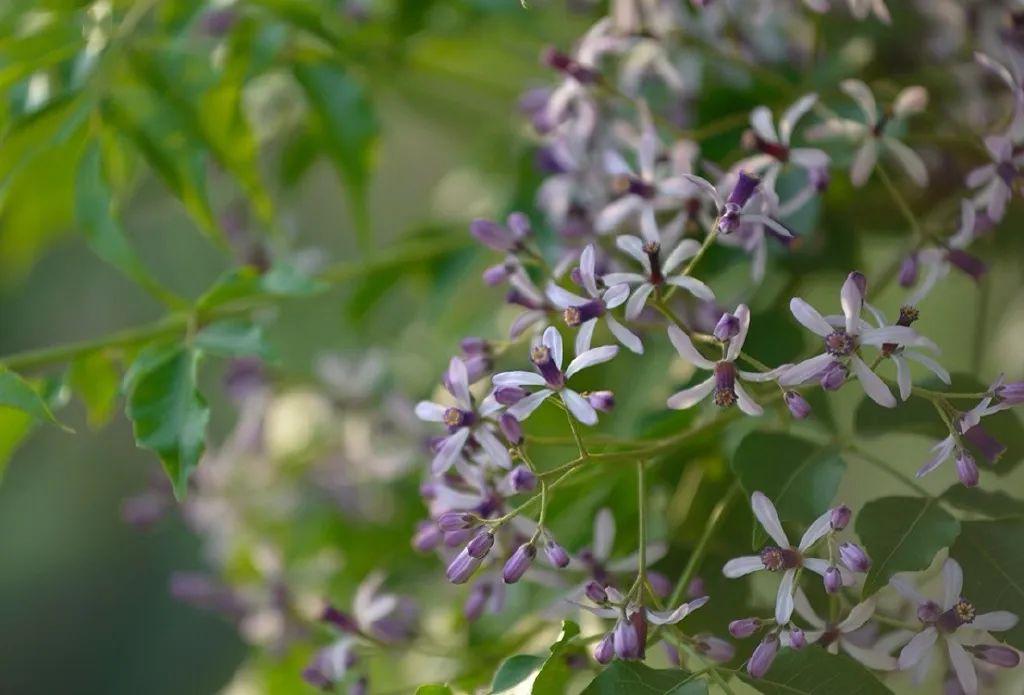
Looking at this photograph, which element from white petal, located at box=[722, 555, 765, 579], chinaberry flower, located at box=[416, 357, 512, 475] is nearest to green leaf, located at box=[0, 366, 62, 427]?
chinaberry flower, located at box=[416, 357, 512, 475]

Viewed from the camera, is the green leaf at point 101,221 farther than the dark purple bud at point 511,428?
Yes

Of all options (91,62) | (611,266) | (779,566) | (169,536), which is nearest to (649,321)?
(611,266)

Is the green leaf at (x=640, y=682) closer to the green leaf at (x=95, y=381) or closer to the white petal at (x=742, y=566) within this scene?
the white petal at (x=742, y=566)

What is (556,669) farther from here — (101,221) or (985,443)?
(101,221)

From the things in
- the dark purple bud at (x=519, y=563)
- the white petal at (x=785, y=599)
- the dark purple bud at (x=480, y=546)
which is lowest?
the white petal at (x=785, y=599)

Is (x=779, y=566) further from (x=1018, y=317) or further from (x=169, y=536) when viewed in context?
(x=169, y=536)

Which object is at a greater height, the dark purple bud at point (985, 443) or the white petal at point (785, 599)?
the dark purple bud at point (985, 443)

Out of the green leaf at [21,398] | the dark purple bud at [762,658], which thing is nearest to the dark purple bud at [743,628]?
the dark purple bud at [762,658]
